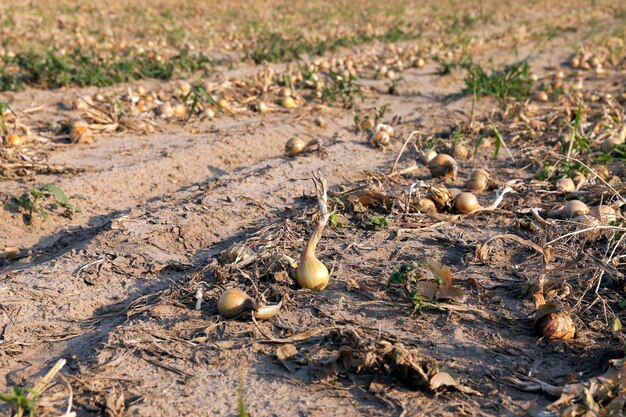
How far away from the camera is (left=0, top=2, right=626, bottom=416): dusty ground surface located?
2.20 metres

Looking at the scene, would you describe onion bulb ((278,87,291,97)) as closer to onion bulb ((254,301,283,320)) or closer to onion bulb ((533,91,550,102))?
onion bulb ((533,91,550,102))

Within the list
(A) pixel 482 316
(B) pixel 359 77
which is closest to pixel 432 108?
(B) pixel 359 77

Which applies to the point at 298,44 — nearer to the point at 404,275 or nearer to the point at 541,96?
the point at 541,96

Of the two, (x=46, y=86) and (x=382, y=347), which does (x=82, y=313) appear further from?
Result: (x=46, y=86)

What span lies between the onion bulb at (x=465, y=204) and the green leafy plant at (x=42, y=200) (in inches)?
87.7

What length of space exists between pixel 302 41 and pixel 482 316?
23.6ft

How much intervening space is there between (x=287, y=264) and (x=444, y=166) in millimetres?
1820

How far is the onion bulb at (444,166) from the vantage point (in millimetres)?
4293

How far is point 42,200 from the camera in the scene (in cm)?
381

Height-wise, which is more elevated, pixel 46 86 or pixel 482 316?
pixel 482 316

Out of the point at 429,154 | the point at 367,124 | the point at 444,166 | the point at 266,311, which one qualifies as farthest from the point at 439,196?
the point at 367,124

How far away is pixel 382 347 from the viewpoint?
2.24m

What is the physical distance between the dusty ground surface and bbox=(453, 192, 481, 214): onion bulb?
1.9 inches

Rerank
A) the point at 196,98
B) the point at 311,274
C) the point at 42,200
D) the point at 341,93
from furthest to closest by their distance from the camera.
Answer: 1. the point at 341,93
2. the point at 196,98
3. the point at 42,200
4. the point at 311,274
